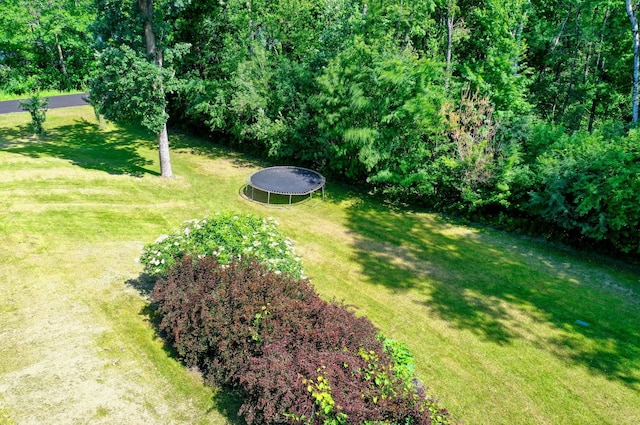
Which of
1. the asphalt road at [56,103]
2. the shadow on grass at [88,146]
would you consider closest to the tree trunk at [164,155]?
the shadow on grass at [88,146]

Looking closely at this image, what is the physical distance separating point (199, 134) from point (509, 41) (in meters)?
15.1

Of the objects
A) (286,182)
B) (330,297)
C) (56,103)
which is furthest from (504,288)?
(56,103)

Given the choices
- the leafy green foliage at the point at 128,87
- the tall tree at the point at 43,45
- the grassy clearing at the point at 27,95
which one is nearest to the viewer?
the leafy green foliage at the point at 128,87

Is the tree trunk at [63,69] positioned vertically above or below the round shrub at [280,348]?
above

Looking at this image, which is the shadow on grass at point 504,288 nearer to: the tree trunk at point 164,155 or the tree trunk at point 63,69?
the tree trunk at point 164,155

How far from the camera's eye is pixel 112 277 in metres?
8.92

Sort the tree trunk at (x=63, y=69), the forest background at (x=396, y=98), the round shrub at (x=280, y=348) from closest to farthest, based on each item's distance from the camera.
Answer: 1. the round shrub at (x=280, y=348)
2. the forest background at (x=396, y=98)
3. the tree trunk at (x=63, y=69)

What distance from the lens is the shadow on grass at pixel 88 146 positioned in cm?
1594

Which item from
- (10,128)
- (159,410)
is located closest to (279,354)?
(159,410)

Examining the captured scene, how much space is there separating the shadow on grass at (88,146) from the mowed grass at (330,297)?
0.61 metres

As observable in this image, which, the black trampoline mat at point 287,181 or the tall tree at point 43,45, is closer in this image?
the black trampoline mat at point 287,181

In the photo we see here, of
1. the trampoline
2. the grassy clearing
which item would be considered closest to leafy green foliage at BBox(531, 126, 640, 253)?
the trampoline

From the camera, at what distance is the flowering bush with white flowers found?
24.7 ft

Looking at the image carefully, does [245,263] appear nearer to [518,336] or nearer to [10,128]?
[518,336]
